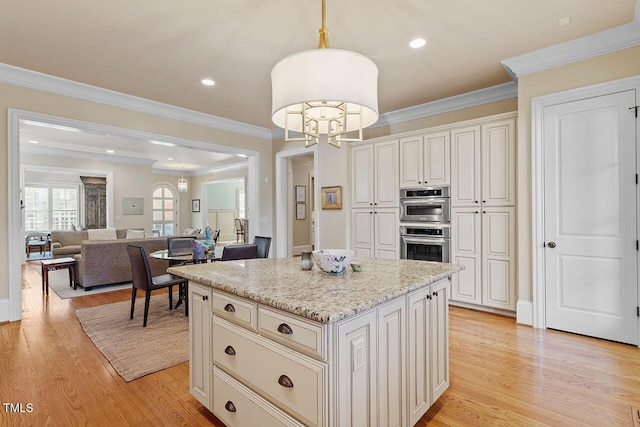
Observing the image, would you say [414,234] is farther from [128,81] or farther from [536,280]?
[128,81]

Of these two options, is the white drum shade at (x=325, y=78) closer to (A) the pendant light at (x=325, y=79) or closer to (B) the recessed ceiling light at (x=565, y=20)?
(A) the pendant light at (x=325, y=79)

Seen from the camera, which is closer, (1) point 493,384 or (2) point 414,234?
(1) point 493,384

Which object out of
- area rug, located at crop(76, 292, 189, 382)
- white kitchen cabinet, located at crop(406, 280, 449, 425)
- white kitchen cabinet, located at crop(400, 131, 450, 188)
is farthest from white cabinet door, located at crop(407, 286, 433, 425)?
white kitchen cabinet, located at crop(400, 131, 450, 188)

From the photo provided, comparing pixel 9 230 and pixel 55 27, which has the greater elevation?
pixel 55 27

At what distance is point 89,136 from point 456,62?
6.90m

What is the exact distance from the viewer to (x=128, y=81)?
12.3 ft

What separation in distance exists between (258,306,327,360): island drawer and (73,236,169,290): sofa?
163 inches

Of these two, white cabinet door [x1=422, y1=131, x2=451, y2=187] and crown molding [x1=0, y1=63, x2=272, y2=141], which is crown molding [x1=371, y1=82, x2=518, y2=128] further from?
crown molding [x1=0, y1=63, x2=272, y2=141]

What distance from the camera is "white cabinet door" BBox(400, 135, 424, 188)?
4181 millimetres

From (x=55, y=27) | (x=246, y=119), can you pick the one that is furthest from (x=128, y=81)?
(x=246, y=119)

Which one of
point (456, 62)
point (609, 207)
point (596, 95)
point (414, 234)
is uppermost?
point (456, 62)

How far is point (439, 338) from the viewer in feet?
6.37

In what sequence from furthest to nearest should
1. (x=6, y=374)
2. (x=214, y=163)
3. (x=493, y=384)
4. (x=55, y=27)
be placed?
(x=214, y=163), (x=55, y=27), (x=6, y=374), (x=493, y=384)

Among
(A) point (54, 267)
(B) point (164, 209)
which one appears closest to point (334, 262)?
(A) point (54, 267)
